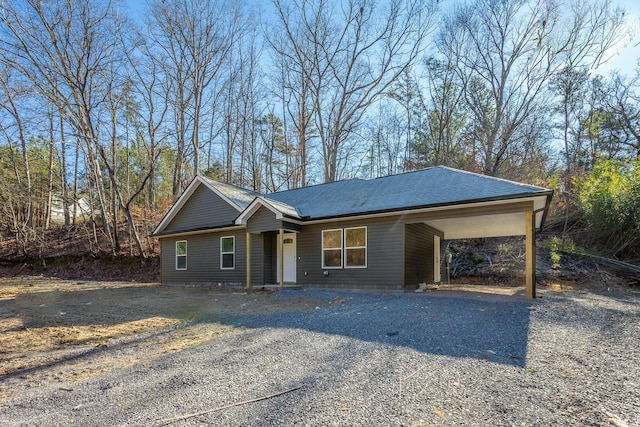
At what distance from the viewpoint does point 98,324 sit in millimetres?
6523

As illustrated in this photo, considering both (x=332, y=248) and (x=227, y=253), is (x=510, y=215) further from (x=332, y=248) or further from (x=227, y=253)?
(x=227, y=253)

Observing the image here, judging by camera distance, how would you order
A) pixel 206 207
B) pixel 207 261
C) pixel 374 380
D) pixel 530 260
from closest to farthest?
pixel 374 380
pixel 530 260
pixel 207 261
pixel 206 207

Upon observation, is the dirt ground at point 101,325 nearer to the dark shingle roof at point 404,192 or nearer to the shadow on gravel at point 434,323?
the shadow on gravel at point 434,323

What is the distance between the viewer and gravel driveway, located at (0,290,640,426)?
103 inches

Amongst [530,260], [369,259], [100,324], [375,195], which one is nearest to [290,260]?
[369,259]

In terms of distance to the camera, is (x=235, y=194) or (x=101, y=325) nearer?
(x=101, y=325)

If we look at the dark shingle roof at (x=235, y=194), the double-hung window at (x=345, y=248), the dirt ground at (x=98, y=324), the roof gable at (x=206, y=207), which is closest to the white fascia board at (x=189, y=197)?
the roof gable at (x=206, y=207)

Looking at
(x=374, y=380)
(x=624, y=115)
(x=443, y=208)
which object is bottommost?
(x=374, y=380)

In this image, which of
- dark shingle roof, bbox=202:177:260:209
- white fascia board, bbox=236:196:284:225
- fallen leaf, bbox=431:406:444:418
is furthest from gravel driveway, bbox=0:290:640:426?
dark shingle roof, bbox=202:177:260:209

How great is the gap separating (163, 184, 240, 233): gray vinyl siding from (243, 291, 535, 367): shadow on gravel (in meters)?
6.97

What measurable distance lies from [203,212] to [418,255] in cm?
874

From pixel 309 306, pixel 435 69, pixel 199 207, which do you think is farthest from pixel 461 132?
pixel 309 306

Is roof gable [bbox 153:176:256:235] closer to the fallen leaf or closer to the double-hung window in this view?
the double-hung window

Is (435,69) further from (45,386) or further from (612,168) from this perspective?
(45,386)
